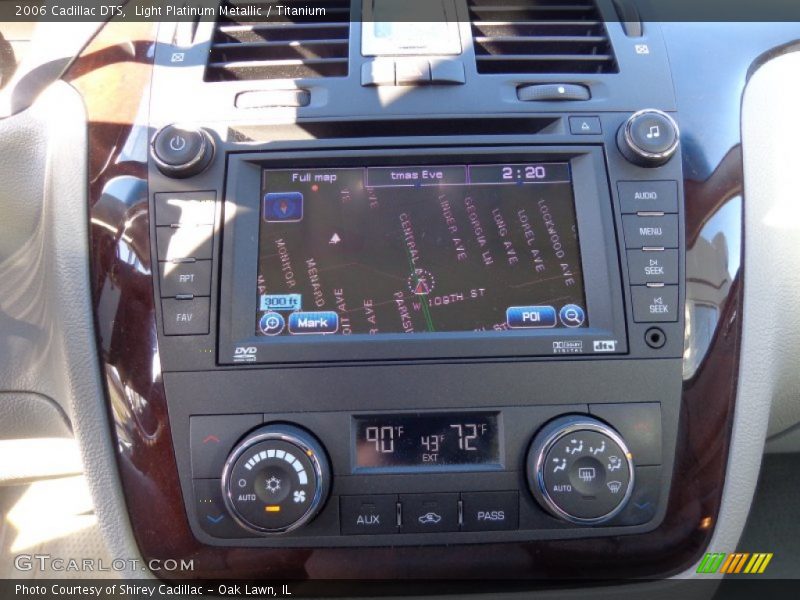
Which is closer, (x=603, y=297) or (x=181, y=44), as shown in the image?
(x=603, y=297)

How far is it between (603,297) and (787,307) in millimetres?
445

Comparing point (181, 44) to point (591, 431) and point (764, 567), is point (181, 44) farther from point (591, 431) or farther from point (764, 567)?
A: point (764, 567)

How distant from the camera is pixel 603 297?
4.81 feet

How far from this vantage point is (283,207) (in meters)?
1.50

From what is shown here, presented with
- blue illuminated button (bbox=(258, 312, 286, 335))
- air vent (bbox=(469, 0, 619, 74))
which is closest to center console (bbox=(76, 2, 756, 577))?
blue illuminated button (bbox=(258, 312, 286, 335))

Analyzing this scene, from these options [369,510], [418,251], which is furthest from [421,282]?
[369,510]

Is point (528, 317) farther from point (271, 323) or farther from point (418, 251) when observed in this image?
point (271, 323)

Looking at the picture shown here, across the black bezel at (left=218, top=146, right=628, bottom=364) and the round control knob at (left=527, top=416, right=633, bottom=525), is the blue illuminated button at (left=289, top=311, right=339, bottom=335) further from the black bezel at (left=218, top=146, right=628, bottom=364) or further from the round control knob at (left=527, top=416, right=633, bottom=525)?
the round control knob at (left=527, top=416, right=633, bottom=525)

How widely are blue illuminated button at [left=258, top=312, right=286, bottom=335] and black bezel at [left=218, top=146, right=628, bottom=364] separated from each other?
2cm

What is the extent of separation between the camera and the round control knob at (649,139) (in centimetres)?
147

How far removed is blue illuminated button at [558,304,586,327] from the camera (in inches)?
57.6

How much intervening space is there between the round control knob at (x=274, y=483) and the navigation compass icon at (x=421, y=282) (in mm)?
377

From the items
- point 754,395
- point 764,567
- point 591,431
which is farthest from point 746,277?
point 764,567

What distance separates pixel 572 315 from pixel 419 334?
0.32m
